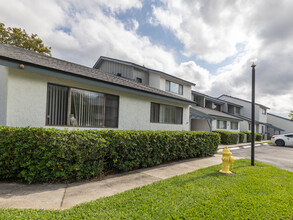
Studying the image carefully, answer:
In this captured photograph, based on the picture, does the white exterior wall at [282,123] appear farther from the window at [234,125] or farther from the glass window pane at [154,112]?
the glass window pane at [154,112]

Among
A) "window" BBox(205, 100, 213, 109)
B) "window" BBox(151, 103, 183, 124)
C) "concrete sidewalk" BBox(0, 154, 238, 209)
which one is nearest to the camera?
"concrete sidewalk" BBox(0, 154, 238, 209)

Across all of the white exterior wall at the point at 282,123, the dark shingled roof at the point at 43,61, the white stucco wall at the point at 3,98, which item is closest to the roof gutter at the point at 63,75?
the dark shingled roof at the point at 43,61

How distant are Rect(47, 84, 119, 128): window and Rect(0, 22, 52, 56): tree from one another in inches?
756

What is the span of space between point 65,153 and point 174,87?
50.4 ft

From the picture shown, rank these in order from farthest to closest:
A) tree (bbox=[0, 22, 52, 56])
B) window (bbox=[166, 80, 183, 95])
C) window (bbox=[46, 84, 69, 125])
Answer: tree (bbox=[0, 22, 52, 56]) < window (bbox=[166, 80, 183, 95]) < window (bbox=[46, 84, 69, 125])

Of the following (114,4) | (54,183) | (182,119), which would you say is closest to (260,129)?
(182,119)

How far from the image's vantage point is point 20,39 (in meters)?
19.9

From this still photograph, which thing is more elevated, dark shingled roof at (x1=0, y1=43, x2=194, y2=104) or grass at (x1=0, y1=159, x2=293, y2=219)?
dark shingled roof at (x1=0, y1=43, x2=194, y2=104)

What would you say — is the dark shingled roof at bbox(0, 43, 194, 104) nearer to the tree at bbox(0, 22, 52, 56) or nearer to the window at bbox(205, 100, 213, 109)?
the tree at bbox(0, 22, 52, 56)

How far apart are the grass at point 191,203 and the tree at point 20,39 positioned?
77.7 feet

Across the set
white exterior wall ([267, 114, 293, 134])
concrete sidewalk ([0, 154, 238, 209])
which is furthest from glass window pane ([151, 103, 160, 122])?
white exterior wall ([267, 114, 293, 134])

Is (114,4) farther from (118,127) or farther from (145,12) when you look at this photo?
(118,127)

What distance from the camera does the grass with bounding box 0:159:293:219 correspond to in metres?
2.78

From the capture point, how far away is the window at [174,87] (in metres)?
17.6
